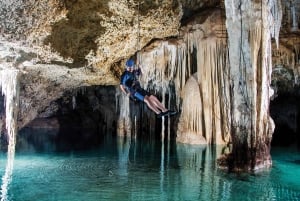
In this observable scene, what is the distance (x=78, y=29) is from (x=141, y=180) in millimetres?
4040

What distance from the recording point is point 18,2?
6.87m

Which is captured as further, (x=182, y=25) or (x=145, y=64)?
(x=145, y=64)

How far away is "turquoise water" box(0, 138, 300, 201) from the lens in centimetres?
570

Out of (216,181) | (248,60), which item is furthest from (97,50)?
(216,181)

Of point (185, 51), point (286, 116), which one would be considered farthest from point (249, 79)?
point (286, 116)

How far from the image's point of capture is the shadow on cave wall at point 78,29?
25.9 ft

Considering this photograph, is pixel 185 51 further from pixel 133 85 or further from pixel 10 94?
pixel 10 94

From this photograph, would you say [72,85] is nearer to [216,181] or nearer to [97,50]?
[97,50]

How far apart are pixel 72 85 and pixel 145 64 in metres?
4.96

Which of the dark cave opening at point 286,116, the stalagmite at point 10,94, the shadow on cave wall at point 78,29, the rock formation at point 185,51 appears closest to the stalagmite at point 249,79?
the rock formation at point 185,51

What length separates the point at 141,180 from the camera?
6941mm

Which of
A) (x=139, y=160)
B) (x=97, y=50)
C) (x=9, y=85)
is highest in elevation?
(x=97, y=50)

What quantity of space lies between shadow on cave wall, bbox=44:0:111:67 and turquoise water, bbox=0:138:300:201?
9.67ft

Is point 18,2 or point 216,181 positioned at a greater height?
point 18,2
